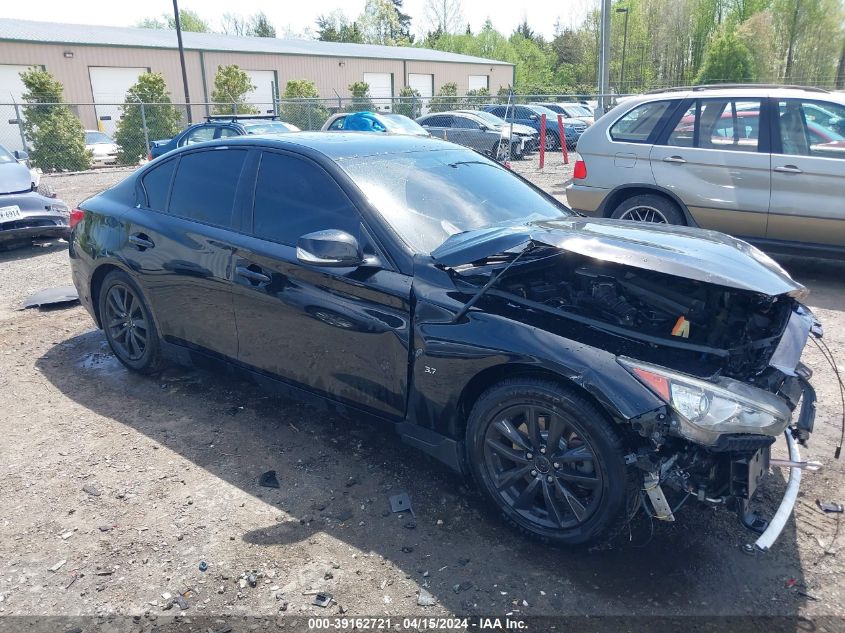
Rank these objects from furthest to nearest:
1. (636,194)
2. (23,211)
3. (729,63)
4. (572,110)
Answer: (729,63), (572,110), (23,211), (636,194)

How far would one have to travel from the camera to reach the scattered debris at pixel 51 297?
6554 mm

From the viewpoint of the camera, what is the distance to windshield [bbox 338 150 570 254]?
11.3 ft

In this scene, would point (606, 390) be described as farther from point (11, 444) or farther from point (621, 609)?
point (11, 444)

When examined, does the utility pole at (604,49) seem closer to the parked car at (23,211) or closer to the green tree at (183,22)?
the parked car at (23,211)

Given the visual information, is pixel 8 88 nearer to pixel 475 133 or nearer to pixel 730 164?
pixel 475 133

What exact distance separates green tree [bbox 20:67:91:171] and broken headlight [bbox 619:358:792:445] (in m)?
22.6

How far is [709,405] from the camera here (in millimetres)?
2475

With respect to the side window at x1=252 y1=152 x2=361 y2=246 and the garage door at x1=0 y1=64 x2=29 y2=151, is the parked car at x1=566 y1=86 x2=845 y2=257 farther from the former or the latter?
the garage door at x1=0 y1=64 x2=29 y2=151

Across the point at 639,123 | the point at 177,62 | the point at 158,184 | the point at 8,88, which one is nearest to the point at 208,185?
the point at 158,184

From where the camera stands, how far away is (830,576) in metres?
2.74

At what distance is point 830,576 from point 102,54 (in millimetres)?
36817

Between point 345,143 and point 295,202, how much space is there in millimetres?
518

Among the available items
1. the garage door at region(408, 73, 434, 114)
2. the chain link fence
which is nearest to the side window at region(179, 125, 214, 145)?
the chain link fence

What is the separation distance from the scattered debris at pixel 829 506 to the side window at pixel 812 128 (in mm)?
4294
